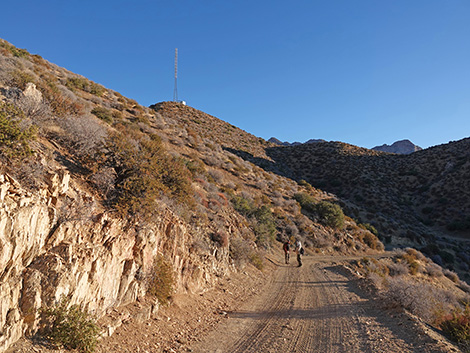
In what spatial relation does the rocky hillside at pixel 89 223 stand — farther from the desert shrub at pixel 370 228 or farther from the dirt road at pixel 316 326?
the desert shrub at pixel 370 228

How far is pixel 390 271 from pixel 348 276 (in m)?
7.25

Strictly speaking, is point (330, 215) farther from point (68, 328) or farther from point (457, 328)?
point (68, 328)

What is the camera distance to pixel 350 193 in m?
45.9

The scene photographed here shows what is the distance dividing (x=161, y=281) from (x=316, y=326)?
15.9 ft

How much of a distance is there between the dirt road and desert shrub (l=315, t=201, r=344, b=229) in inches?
605

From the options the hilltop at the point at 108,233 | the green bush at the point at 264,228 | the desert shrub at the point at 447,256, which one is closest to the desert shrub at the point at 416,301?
the hilltop at the point at 108,233

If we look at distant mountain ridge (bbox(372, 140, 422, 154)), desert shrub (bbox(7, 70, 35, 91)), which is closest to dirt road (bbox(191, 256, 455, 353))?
desert shrub (bbox(7, 70, 35, 91))

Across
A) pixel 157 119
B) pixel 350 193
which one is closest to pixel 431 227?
pixel 350 193

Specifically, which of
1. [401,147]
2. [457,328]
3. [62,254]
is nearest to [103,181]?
[62,254]

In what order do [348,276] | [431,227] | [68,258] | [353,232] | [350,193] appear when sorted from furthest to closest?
[350,193] < [431,227] < [353,232] < [348,276] < [68,258]

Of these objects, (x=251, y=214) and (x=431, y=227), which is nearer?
(x=251, y=214)

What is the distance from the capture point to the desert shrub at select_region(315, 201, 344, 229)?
26.0 m

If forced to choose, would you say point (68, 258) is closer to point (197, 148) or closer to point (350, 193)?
point (197, 148)

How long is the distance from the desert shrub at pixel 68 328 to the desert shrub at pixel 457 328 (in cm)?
885
